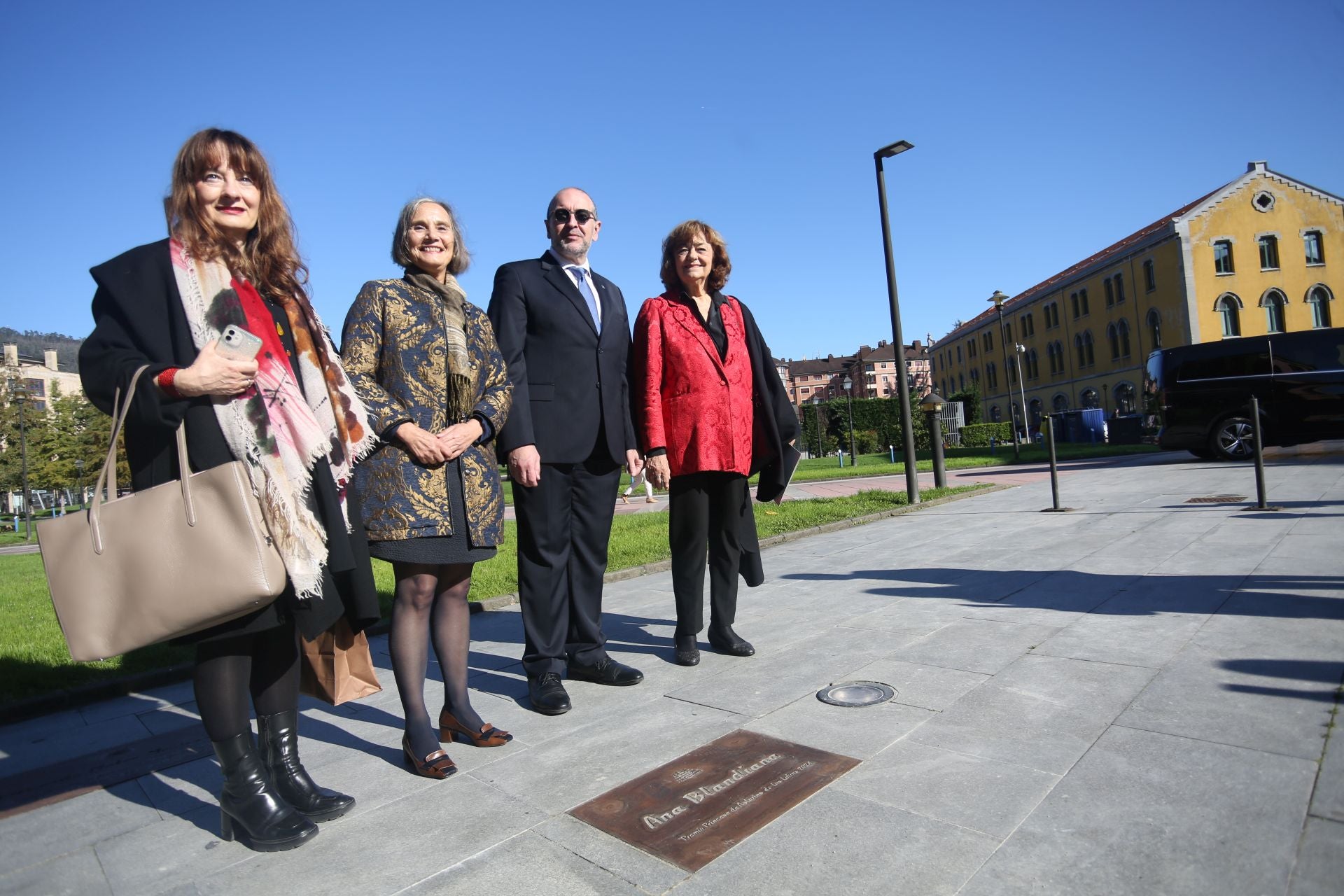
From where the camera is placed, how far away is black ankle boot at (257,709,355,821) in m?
2.25

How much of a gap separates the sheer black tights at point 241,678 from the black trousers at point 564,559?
3.32 feet

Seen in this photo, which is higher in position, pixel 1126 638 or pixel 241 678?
pixel 241 678

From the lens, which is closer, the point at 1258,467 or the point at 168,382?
the point at 168,382

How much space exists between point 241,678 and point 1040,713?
8.30 ft

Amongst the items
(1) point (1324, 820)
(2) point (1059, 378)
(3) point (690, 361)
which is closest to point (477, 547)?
(3) point (690, 361)

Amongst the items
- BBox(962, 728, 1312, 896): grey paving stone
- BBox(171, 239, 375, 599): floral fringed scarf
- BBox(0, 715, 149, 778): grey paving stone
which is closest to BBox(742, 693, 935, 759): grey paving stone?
BBox(962, 728, 1312, 896): grey paving stone

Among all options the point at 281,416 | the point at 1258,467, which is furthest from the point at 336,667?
the point at 1258,467

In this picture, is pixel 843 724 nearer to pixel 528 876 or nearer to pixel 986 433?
pixel 528 876

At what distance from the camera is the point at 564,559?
3.36 metres

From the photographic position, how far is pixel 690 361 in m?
3.68

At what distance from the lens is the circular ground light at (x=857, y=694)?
2875 mm

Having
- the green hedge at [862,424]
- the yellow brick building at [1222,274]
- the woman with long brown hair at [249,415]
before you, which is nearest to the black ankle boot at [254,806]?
the woman with long brown hair at [249,415]

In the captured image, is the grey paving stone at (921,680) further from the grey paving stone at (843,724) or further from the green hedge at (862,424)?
the green hedge at (862,424)

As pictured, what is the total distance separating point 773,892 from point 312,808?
1.39 metres
